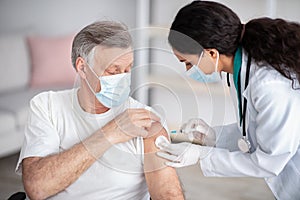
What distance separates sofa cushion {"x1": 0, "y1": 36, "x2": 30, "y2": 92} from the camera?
3.62m

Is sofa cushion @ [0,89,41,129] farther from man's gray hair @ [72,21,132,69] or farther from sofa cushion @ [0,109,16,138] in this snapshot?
man's gray hair @ [72,21,132,69]

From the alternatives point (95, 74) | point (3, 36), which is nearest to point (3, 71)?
point (3, 36)

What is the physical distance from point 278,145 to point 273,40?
31cm

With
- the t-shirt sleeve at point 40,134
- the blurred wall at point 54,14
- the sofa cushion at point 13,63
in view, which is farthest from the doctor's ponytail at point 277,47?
the sofa cushion at point 13,63

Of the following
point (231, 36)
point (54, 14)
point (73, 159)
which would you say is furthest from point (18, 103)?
point (231, 36)

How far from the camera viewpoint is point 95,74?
5.36 ft

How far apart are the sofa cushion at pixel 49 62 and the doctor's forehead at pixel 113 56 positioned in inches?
83.2

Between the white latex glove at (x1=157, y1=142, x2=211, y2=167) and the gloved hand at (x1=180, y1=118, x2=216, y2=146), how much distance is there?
0.05 meters

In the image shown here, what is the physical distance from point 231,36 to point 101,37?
0.40 metres

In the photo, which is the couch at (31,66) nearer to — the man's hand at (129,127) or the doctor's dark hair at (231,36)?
the man's hand at (129,127)

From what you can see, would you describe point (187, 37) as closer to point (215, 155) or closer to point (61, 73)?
point (215, 155)

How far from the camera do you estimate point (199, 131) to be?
173 centimetres

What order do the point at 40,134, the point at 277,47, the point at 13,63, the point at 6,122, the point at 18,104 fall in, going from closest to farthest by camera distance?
1. the point at 277,47
2. the point at 40,134
3. the point at 6,122
4. the point at 18,104
5. the point at 13,63

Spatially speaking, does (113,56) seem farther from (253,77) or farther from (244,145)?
(244,145)
